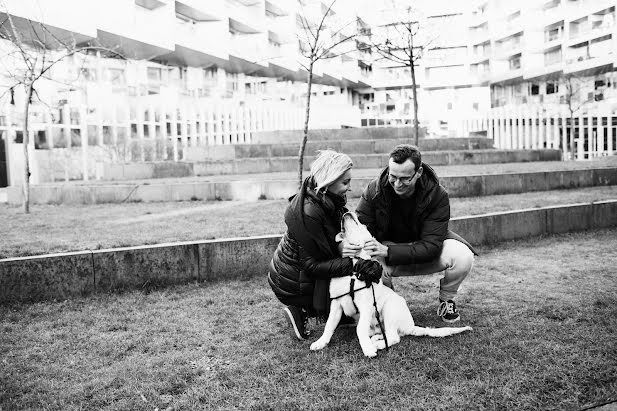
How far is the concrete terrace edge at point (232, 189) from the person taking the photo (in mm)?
9984

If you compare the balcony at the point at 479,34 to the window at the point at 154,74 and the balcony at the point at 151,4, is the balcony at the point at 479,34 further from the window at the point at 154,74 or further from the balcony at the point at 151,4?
the balcony at the point at 151,4

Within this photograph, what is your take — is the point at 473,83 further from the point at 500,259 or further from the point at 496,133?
the point at 500,259

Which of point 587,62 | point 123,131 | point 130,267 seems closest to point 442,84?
point 587,62

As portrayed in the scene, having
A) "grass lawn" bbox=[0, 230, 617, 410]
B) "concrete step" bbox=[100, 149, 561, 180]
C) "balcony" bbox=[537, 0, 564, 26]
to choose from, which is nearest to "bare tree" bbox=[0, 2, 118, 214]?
"concrete step" bbox=[100, 149, 561, 180]

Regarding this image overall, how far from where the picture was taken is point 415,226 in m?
4.32

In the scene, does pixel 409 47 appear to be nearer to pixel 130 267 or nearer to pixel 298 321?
pixel 130 267

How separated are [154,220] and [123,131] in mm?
9100

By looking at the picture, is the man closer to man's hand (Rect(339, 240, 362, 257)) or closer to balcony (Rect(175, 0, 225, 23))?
man's hand (Rect(339, 240, 362, 257))

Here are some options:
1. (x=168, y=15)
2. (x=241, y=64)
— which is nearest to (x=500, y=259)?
(x=168, y=15)

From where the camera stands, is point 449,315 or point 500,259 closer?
point 449,315

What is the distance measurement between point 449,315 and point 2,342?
10.9ft

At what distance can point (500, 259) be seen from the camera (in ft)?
21.6

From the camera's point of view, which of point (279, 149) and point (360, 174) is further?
point (279, 149)

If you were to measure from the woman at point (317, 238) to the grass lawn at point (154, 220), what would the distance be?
2516 mm
